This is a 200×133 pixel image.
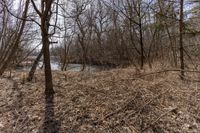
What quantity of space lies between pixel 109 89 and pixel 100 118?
1.64 meters

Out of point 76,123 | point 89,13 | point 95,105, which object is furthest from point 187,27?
point 89,13

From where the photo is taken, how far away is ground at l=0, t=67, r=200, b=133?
15.4 feet

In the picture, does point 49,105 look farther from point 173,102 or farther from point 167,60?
point 167,60

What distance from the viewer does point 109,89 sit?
6449 mm

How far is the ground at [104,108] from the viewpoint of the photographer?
469cm

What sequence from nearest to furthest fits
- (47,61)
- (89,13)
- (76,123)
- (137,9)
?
(76,123) < (47,61) < (137,9) < (89,13)

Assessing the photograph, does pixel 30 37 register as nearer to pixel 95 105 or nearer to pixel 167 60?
pixel 167 60

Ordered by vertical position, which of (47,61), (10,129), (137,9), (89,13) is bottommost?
(10,129)

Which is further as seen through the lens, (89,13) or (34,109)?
(89,13)

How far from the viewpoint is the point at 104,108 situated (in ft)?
17.2

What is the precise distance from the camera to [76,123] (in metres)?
4.77

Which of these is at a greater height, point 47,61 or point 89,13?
point 89,13

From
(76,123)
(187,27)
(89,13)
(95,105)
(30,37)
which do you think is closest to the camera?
(76,123)

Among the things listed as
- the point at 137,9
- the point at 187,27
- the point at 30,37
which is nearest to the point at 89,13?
the point at 30,37
